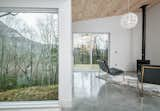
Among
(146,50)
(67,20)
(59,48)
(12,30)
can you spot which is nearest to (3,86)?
(12,30)

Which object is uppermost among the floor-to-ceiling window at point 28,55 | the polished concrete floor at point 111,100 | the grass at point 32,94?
the floor-to-ceiling window at point 28,55

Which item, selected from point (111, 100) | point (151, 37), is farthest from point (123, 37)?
point (111, 100)

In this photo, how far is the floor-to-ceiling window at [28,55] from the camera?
11.7ft

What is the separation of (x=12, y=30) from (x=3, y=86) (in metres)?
1.20

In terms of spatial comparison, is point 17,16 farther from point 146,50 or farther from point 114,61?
point 146,50

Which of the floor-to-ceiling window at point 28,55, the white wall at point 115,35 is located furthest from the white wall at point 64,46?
the white wall at point 115,35

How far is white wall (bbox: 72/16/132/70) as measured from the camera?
365 inches

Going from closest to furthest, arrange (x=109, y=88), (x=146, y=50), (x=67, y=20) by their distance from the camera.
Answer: (x=67, y=20) < (x=109, y=88) < (x=146, y=50)

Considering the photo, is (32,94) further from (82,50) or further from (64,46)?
(82,50)

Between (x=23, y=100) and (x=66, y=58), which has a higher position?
(x=66, y=58)

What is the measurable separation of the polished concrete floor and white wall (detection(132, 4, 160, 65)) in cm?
436

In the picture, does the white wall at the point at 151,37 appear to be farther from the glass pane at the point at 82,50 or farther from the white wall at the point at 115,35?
the glass pane at the point at 82,50

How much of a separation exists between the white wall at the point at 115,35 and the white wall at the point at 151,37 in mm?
419

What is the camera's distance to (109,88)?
5.35m
